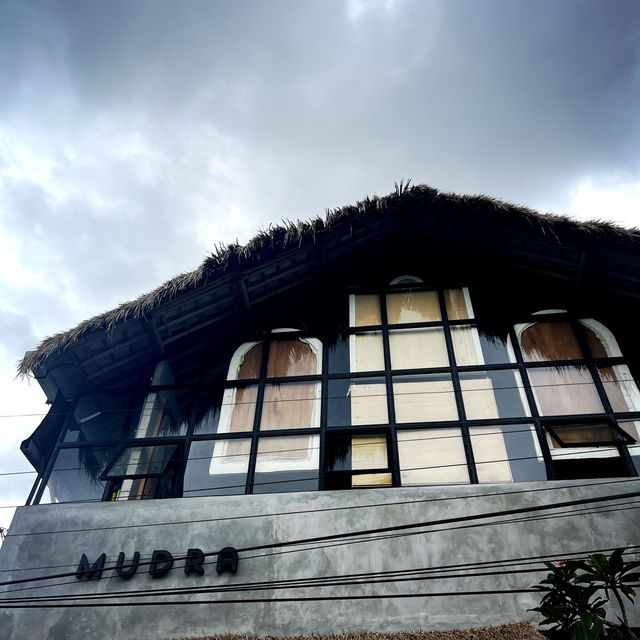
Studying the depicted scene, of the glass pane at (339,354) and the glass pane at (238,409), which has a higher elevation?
the glass pane at (339,354)

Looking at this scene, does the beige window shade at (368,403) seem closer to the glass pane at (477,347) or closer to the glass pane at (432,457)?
the glass pane at (432,457)

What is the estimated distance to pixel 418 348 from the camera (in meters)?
7.56

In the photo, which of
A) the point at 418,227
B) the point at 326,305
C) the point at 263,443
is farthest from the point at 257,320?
the point at 418,227

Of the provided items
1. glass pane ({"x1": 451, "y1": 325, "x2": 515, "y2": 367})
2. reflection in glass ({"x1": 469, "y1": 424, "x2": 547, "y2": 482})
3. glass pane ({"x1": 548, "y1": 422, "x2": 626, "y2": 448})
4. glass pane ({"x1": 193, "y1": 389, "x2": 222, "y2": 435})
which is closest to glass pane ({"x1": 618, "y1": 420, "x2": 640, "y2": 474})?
glass pane ({"x1": 548, "y1": 422, "x2": 626, "y2": 448})

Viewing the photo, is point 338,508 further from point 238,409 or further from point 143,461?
point 143,461

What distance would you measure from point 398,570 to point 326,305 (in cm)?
426

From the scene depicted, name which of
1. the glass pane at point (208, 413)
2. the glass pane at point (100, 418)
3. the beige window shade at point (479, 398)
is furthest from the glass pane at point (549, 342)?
the glass pane at point (100, 418)

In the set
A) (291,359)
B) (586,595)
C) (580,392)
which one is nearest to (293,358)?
(291,359)

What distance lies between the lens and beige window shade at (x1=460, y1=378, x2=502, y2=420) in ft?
21.7

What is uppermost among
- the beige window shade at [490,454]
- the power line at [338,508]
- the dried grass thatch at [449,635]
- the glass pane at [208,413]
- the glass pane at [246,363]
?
the glass pane at [246,363]

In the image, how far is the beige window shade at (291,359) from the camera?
7566mm

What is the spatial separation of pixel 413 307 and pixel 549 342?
196cm

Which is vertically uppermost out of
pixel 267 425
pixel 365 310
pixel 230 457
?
pixel 365 310

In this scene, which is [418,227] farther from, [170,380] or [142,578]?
[142,578]
